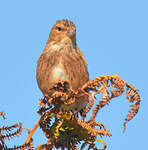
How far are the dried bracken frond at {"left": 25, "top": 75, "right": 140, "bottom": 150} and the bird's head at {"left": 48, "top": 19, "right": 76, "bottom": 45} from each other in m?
2.21

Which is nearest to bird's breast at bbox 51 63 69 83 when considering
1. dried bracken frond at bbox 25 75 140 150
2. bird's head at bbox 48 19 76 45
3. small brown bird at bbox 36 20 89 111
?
small brown bird at bbox 36 20 89 111

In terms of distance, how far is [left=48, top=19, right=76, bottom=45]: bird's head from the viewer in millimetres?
4352

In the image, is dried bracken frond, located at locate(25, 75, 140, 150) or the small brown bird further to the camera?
the small brown bird

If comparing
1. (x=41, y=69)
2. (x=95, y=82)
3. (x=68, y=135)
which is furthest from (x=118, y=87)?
(x=41, y=69)

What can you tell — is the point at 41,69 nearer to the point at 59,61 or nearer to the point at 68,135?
the point at 59,61

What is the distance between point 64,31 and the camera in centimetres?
447

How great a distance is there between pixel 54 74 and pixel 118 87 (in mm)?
2072

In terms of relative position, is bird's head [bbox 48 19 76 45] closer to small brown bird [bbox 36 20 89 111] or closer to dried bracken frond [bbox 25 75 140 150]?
small brown bird [bbox 36 20 89 111]

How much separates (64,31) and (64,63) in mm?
599

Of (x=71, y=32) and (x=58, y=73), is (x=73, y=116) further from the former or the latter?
(x=71, y=32)

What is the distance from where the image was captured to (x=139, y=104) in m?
2.03

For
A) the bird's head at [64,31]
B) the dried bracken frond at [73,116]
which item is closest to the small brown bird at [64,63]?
the bird's head at [64,31]

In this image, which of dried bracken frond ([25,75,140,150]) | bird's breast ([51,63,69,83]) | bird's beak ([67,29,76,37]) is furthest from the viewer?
bird's beak ([67,29,76,37])

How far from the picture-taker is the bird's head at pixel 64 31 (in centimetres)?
435
